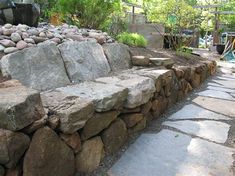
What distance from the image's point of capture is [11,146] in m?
1.25

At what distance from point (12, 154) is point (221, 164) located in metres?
1.44

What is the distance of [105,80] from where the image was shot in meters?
2.28

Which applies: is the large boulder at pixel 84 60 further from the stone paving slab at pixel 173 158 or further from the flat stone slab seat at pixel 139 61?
the stone paving slab at pixel 173 158

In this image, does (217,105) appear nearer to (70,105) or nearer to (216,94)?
(216,94)

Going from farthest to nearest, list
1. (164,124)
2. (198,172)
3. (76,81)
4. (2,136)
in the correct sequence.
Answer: (164,124) → (76,81) → (198,172) → (2,136)

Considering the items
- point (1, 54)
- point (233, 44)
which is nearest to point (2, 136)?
point (1, 54)

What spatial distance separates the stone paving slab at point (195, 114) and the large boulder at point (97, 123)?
46.5 inches

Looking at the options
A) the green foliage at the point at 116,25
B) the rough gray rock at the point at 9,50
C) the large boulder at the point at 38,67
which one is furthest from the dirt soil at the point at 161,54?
the rough gray rock at the point at 9,50

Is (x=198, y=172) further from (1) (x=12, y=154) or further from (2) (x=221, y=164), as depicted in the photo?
(1) (x=12, y=154)

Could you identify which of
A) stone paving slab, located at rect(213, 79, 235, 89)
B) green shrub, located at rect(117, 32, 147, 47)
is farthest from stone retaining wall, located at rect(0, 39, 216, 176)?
stone paving slab, located at rect(213, 79, 235, 89)

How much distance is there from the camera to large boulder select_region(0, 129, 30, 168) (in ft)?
4.04

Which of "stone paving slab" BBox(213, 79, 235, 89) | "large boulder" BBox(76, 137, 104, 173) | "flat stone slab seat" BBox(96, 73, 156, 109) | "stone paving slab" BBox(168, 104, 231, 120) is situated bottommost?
"stone paving slab" BBox(213, 79, 235, 89)

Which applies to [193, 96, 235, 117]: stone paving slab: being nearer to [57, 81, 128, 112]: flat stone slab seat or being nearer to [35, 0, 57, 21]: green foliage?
[57, 81, 128, 112]: flat stone slab seat

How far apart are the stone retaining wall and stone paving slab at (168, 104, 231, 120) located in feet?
0.60
